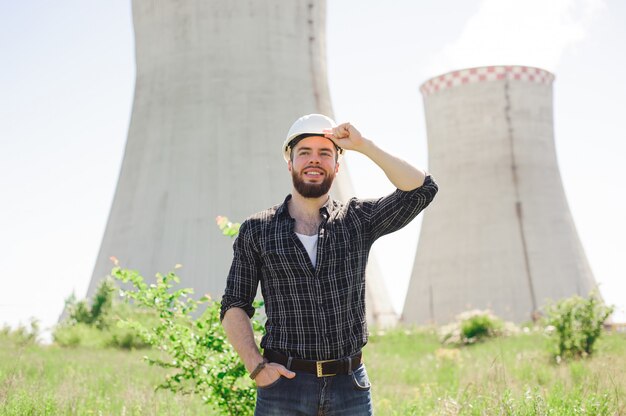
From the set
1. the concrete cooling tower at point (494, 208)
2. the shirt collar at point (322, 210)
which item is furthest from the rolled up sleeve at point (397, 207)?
the concrete cooling tower at point (494, 208)

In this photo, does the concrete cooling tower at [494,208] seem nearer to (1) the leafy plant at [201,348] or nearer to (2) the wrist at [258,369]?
(1) the leafy plant at [201,348]

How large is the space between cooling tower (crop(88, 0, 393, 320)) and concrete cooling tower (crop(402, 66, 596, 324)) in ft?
12.1

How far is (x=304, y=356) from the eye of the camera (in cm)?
220

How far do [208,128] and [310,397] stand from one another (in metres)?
9.77

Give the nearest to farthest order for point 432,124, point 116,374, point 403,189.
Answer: point 403,189 → point 116,374 → point 432,124

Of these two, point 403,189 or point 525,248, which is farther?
point 525,248

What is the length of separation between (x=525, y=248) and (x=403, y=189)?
13.4 meters

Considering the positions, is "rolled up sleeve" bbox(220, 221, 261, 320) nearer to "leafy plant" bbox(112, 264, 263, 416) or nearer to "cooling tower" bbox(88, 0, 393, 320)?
"leafy plant" bbox(112, 264, 263, 416)

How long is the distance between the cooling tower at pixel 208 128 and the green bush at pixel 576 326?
4.93m

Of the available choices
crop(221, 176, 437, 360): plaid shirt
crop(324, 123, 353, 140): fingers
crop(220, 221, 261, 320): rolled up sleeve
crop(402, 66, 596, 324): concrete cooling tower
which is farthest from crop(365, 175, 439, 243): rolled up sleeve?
crop(402, 66, 596, 324): concrete cooling tower

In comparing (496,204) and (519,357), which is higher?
(496,204)

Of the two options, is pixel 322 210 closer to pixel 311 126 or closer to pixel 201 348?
pixel 311 126

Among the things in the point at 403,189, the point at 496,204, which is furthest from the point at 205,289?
the point at 403,189

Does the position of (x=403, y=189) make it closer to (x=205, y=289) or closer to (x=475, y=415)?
(x=475, y=415)
